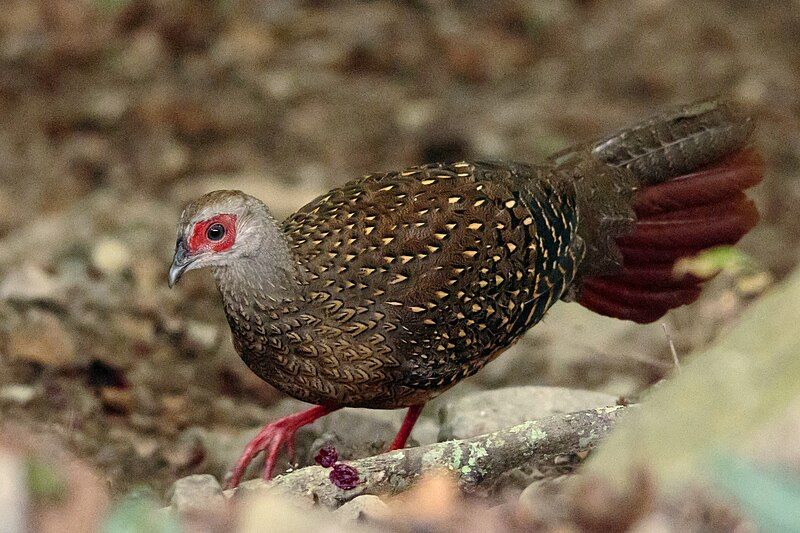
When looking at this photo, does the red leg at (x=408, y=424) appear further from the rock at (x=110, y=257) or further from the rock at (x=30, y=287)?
the rock at (x=110, y=257)

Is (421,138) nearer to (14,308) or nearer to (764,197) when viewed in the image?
Answer: (764,197)

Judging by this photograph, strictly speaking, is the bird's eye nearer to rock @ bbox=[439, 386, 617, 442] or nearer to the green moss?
rock @ bbox=[439, 386, 617, 442]

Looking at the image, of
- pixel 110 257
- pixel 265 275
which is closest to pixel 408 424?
pixel 265 275

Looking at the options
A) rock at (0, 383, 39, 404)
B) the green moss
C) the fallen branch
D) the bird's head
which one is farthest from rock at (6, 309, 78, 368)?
the green moss

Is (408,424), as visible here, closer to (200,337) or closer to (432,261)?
(432,261)

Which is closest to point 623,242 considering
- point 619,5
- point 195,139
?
point 195,139

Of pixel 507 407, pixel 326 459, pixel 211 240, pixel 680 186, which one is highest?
pixel 211 240
